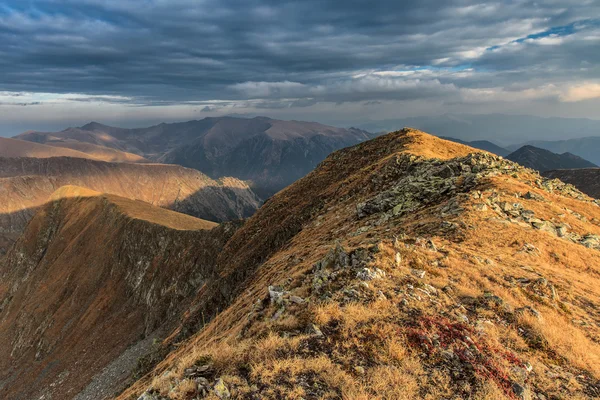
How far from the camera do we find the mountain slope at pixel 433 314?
9.91 meters

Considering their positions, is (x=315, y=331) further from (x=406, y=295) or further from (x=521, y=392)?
(x=521, y=392)

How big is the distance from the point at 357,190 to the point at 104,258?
10122cm

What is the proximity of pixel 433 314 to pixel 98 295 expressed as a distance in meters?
113

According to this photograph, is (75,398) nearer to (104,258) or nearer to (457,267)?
(104,258)

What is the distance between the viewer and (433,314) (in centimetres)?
1314

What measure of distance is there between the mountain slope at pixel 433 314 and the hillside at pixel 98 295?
195 feet

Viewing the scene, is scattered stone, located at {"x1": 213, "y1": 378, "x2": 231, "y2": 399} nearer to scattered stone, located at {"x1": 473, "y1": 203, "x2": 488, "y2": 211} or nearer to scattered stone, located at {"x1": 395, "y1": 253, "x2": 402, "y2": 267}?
scattered stone, located at {"x1": 395, "y1": 253, "x2": 402, "y2": 267}

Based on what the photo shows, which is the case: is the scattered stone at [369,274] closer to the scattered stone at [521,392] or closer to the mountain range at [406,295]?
the mountain range at [406,295]

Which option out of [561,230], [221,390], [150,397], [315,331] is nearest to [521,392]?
[315,331]

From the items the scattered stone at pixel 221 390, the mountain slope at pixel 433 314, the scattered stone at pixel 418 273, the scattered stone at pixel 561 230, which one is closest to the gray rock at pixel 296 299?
the mountain slope at pixel 433 314

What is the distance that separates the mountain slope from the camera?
9.91 metres

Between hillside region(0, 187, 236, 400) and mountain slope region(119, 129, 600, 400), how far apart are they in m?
59.3

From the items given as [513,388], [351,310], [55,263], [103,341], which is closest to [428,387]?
[513,388]

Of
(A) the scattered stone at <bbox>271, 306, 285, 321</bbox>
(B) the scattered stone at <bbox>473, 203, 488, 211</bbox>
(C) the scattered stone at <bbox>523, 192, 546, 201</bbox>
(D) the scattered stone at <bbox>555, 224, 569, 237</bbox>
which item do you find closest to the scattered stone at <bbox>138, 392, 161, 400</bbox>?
(A) the scattered stone at <bbox>271, 306, 285, 321</bbox>
